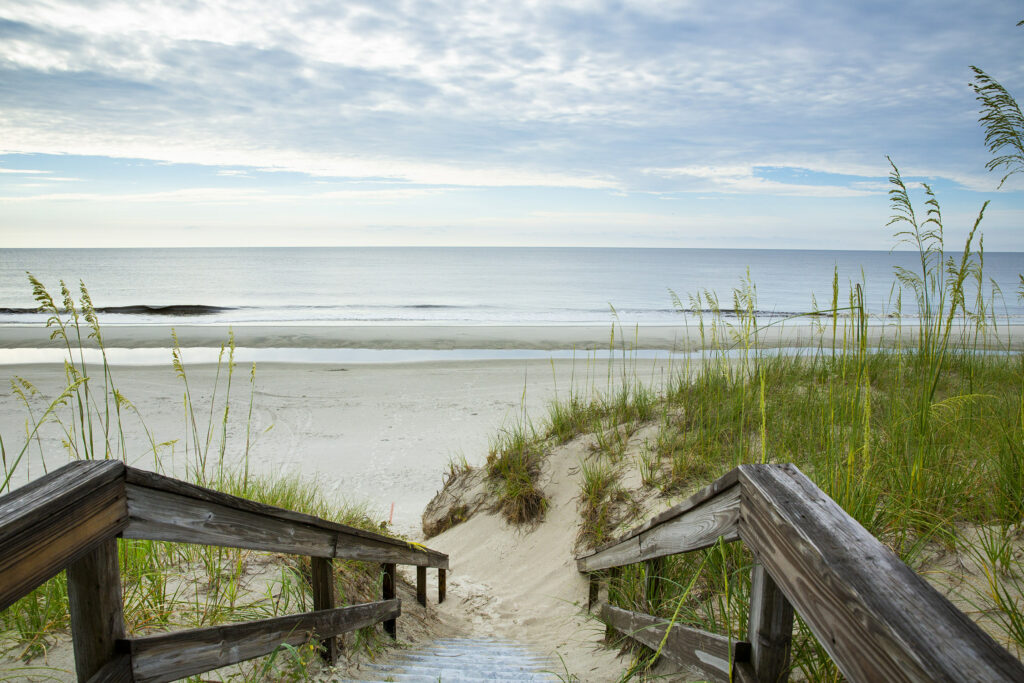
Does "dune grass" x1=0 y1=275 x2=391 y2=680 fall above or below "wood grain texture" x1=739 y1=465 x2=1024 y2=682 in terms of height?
below

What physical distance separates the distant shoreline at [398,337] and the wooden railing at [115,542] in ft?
51.1

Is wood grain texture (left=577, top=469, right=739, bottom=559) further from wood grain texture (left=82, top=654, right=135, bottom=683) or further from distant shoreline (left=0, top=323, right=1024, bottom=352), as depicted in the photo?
distant shoreline (left=0, top=323, right=1024, bottom=352)

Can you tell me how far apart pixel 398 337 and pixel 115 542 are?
18.6 meters

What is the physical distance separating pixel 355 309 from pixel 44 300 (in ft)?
87.9

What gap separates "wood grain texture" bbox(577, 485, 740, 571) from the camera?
1593mm

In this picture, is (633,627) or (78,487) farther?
(633,627)

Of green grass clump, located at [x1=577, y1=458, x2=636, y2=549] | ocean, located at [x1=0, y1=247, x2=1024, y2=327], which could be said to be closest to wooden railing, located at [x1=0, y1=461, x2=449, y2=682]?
green grass clump, located at [x1=577, y1=458, x2=636, y2=549]

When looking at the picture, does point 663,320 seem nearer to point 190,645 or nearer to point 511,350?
point 511,350

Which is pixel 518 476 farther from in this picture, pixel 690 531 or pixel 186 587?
pixel 690 531

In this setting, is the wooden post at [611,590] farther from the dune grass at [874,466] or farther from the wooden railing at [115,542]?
the wooden railing at [115,542]

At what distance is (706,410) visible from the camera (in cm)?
529

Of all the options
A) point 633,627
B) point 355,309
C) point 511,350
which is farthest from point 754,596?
point 355,309

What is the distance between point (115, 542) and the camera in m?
1.36

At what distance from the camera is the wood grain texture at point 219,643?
1.46m
